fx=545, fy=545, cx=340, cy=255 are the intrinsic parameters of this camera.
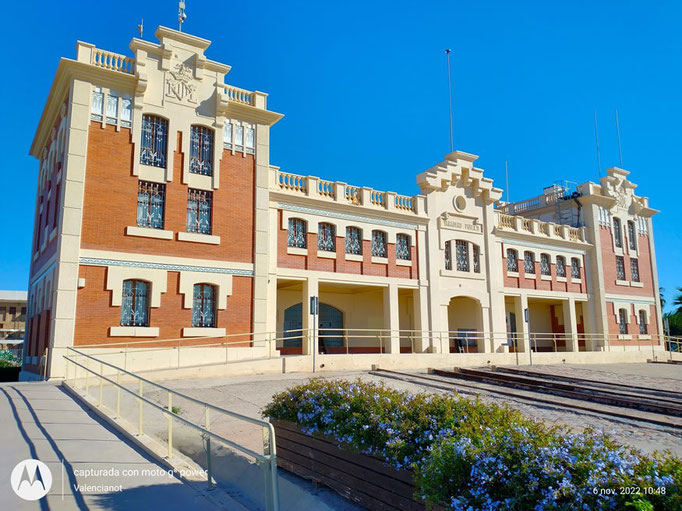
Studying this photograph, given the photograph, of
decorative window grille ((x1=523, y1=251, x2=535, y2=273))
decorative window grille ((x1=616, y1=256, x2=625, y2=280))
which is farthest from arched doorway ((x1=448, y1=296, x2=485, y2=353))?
decorative window grille ((x1=616, y1=256, x2=625, y2=280))

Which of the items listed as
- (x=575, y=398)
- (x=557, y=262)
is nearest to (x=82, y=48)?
(x=575, y=398)

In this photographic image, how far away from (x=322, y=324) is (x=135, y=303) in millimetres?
11232

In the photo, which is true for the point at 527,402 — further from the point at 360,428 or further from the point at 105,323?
the point at 105,323

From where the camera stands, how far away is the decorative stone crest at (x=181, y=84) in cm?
2119

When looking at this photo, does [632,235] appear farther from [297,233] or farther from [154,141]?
[154,141]

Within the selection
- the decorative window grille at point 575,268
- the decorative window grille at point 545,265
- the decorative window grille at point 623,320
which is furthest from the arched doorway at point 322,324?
the decorative window grille at point 623,320

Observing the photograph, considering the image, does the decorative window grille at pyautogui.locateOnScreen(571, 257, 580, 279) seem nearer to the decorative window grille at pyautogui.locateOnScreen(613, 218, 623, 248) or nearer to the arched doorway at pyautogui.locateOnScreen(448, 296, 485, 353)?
Answer: the decorative window grille at pyautogui.locateOnScreen(613, 218, 623, 248)

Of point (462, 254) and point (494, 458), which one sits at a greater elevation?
point (462, 254)

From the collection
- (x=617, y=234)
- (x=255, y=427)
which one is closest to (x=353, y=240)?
(x=255, y=427)

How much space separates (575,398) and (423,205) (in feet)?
50.9

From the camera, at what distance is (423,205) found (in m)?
28.8

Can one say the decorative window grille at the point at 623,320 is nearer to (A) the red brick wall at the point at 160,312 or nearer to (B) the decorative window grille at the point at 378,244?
(B) the decorative window grille at the point at 378,244

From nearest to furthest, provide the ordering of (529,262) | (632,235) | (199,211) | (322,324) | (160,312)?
(160,312) < (199,211) < (322,324) < (529,262) < (632,235)

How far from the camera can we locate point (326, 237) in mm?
25406
